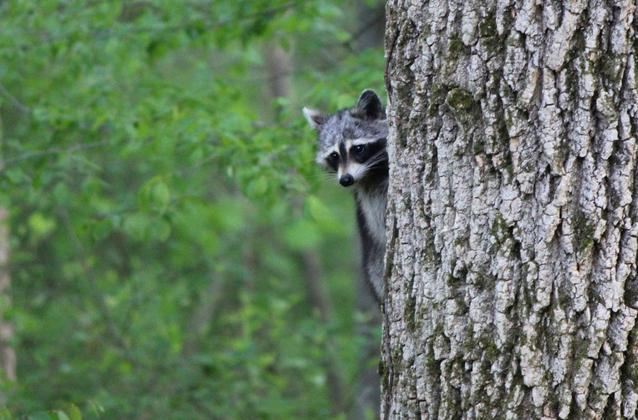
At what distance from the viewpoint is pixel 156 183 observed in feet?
19.0

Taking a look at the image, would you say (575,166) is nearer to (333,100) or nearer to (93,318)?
(333,100)

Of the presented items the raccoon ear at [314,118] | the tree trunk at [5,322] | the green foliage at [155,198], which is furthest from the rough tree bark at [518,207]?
the tree trunk at [5,322]

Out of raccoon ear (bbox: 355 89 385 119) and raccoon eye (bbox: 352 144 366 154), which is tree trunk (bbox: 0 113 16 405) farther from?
raccoon ear (bbox: 355 89 385 119)

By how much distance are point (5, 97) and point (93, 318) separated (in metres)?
3.14

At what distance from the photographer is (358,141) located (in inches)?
219

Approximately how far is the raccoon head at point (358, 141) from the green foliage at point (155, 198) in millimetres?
131

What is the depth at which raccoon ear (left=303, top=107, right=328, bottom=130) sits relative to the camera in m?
5.79

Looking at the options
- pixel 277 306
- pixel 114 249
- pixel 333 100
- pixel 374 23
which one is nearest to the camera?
pixel 333 100

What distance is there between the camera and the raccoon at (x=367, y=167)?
17.7 feet

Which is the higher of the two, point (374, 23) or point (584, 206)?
point (374, 23)

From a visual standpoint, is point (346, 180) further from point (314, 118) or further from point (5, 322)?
point (5, 322)

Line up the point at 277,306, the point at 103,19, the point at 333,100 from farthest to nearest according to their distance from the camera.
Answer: the point at 277,306 < the point at 103,19 < the point at 333,100

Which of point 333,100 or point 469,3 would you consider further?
point 333,100

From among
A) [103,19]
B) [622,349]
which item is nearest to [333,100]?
[103,19]
